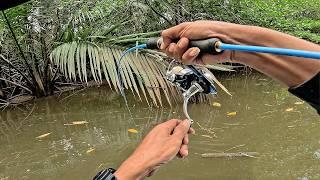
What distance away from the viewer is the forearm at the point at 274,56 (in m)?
1.11

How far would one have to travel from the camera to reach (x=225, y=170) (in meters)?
3.07

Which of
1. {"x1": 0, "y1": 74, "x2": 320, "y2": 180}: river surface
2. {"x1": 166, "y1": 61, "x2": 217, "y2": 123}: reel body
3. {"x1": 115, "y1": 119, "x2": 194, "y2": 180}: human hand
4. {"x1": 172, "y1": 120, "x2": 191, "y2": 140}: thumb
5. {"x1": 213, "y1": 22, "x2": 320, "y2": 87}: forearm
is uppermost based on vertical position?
{"x1": 213, "y1": 22, "x2": 320, "y2": 87}: forearm

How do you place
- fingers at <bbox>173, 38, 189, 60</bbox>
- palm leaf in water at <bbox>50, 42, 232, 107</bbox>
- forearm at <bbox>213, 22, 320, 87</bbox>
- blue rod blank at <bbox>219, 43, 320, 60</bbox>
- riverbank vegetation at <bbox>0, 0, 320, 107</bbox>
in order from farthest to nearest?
riverbank vegetation at <bbox>0, 0, 320, 107</bbox> → palm leaf in water at <bbox>50, 42, 232, 107</bbox> → fingers at <bbox>173, 38, 189, 60</bbox> → forearm at <bbox>213, 22, 320, 87</bbox> → blue rod blank at <bbox>219, 43, 320, 60</bbox>

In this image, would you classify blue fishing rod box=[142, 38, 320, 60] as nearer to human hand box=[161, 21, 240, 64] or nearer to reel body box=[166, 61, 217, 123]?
human hand box=[161, 21, 240, 64]

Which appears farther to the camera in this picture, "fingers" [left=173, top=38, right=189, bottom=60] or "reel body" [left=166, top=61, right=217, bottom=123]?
"reel body" [left=166, top=61, right=217, bottom=123]

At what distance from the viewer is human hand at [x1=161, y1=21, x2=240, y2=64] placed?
1189 mm

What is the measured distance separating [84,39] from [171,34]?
4091mm

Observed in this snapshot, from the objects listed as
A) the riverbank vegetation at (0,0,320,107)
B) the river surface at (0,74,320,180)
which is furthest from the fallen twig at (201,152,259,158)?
the riverbank vegetation at (0,0,320,107)

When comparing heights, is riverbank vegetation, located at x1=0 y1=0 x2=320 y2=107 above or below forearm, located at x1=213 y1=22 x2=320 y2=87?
below

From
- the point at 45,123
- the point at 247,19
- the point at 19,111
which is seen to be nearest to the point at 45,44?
Answer: the point at 19,111

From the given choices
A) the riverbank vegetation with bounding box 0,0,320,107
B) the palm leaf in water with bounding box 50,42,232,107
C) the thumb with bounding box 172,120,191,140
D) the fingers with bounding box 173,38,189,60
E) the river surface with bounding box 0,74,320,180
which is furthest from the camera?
the riverbank vegetation with bounding box 0,0,320,107

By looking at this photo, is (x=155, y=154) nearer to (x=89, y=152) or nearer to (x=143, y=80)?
(x=89, y=152)

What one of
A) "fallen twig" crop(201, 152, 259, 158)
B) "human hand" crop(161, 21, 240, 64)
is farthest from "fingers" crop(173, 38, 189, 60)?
"fallen twig" crop(201, 152, 259, 158)

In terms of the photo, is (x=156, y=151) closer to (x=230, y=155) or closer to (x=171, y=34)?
(x=171, y=34)
